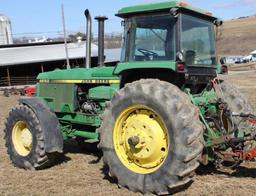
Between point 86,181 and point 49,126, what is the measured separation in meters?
1.19

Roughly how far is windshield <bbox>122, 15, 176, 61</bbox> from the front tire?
195 cm

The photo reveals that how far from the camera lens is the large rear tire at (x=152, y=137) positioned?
5406 millimetres

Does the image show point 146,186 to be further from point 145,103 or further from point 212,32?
point 212,32

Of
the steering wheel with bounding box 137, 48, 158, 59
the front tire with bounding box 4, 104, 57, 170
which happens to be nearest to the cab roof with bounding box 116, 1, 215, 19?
the steering wheel with bounding box 137, 48, 158, 59

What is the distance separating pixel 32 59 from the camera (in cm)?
3444

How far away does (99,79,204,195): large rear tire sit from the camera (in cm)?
541

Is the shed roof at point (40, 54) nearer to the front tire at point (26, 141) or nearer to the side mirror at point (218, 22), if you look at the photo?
the front tire at point (26, 141)

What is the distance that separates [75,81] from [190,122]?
3007 millimetres

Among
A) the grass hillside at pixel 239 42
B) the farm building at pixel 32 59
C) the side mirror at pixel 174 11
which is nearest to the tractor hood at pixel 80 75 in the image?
the side mirror at pixel 174 11

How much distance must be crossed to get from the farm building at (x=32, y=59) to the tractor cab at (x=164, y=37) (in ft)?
87.3

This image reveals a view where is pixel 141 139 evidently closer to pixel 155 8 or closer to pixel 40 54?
pixel 155 8

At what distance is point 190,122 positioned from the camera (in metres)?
5.40

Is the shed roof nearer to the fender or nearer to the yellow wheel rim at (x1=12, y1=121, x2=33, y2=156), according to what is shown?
the yellow wheel rim at (x1=12, y1=121, x2=33, y2=156)

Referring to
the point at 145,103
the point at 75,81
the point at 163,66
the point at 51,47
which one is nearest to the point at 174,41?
the point at 163,66
